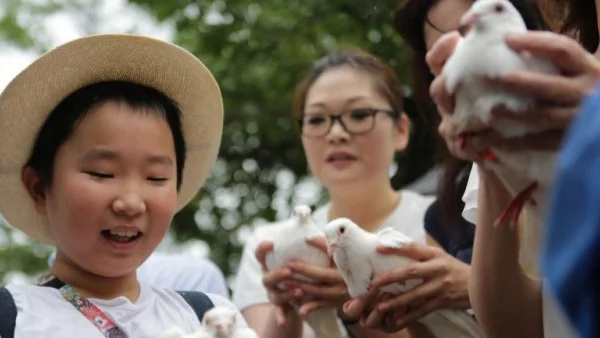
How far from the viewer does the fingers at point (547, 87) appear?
1489mm

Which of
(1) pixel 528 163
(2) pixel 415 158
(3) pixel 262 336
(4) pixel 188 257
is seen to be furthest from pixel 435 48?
(2) pixel 415 158

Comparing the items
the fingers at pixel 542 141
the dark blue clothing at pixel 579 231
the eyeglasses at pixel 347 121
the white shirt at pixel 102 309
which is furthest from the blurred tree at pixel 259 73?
the dark blue clothing at pixel 579 231

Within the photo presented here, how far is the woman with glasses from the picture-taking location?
358cm

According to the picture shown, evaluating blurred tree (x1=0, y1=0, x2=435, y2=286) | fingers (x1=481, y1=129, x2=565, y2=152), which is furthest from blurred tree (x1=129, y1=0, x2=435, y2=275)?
fingers (x1=481, y1=129, x2=565, y2=152)

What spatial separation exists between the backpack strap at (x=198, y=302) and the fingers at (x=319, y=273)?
0.83 feet

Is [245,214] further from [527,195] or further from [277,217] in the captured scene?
[527,195]

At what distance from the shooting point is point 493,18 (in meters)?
1.65

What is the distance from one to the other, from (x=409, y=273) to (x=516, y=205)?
0.67 meters

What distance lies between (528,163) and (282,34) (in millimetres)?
7042

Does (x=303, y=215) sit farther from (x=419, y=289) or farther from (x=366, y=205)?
(x=366, y=205)

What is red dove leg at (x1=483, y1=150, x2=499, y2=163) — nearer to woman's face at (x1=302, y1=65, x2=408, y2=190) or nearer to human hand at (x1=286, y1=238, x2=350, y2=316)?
human hand at (x1=286, y1=238, x2=350, y2=316)

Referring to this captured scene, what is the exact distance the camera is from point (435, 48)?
1.75 metres

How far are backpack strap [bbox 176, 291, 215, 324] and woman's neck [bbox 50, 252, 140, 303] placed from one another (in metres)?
0.16

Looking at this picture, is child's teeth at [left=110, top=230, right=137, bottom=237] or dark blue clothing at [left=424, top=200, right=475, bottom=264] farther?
dark blue clothing at [left=424, top=200, right=475, bottom=264]
